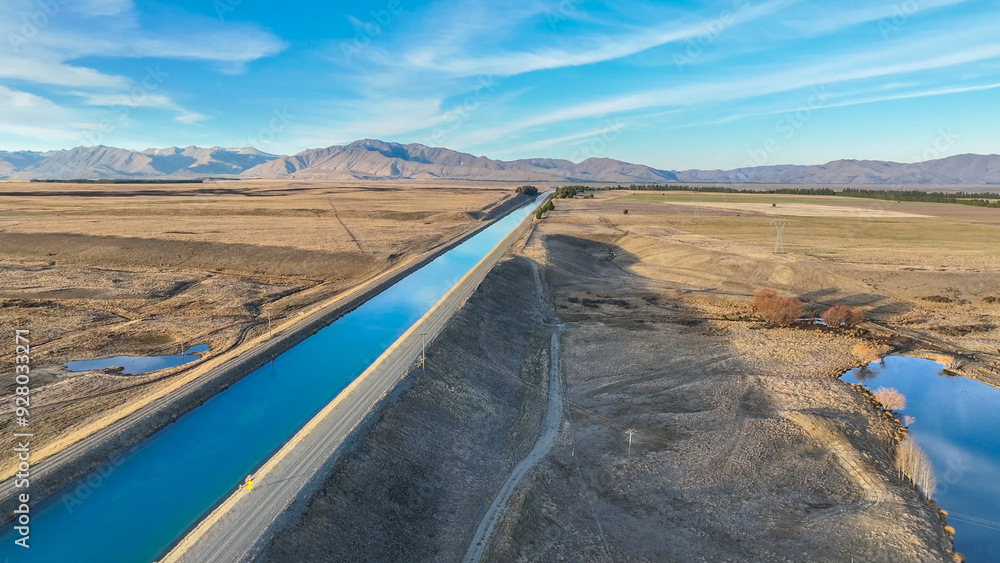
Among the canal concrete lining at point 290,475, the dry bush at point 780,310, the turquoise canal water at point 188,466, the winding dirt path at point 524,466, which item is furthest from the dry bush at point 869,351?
the turquoise canal water at point 188,466

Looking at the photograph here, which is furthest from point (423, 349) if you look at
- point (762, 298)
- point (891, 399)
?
point (762, 298)

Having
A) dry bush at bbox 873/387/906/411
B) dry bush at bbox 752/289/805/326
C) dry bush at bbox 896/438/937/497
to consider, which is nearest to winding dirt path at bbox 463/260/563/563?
dry bush at bbox 896/438/937/497

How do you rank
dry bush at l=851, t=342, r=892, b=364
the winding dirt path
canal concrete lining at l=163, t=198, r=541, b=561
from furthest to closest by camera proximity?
dry bush at l=851, t=342, r=892, b=364
the winding dirt path
canal concrete lining at l=163, t=198, r=541, b=561

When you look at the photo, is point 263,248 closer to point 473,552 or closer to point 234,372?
point 234,372

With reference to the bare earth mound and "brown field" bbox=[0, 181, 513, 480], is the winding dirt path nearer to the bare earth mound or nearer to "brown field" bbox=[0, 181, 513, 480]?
the bare earth mound

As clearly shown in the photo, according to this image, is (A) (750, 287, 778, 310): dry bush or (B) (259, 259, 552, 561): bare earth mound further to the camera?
(A) (750, 287, 778, 310): dry bush

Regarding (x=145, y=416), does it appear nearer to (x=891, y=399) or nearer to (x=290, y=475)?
(x=290, y=475)
